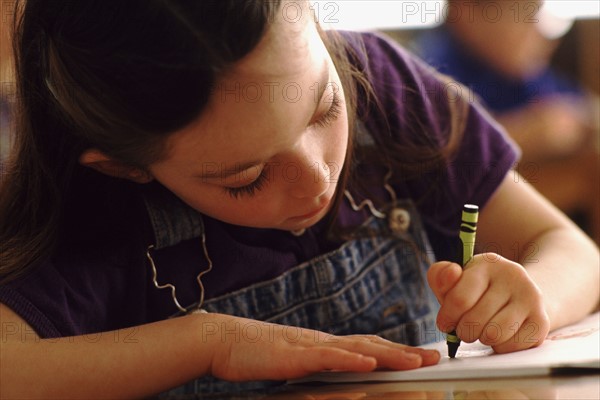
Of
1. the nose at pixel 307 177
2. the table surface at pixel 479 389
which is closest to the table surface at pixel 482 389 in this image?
the table surface at pixel 479 389

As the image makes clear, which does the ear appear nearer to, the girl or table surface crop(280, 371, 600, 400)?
the girl

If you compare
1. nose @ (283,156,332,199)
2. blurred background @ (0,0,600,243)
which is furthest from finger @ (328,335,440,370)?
blurred background @ (0,0,600,243)

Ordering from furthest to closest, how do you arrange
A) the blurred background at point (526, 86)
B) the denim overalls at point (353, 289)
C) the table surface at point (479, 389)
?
the blurred background at point (526, 86)
the denim overalls at point (353, 289)
the table surface at point (479, 389)

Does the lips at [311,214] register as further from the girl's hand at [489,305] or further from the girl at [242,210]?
the girl's hand at [489,305]

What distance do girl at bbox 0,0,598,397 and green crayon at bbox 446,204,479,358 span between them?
1cm

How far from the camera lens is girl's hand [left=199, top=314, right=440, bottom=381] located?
0.59 metres

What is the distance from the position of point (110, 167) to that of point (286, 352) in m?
0.23

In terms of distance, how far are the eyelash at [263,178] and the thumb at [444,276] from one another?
14 centimetres

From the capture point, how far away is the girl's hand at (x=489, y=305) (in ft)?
2.02

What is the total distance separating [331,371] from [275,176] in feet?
0.52

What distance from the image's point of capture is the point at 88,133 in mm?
659

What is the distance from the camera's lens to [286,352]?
61 cm

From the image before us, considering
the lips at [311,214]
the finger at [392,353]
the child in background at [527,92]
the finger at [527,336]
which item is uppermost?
the lips at [311,214]

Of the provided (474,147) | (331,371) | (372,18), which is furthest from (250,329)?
(372,18)
